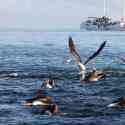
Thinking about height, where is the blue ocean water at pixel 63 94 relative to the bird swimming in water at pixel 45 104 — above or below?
below

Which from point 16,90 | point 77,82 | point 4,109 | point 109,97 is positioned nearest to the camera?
point 4,109

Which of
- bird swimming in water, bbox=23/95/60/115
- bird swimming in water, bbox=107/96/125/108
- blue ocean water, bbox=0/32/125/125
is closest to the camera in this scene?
blue ocean water, bbox=0/32/125/125

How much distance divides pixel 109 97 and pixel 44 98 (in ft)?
28.7

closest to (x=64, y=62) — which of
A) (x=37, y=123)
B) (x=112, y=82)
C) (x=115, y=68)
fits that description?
(x=115, y=68)

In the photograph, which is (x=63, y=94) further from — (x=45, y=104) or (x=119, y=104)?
(x=45, y=104)

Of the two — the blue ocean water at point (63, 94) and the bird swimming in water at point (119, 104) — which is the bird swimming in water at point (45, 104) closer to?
the blue ocean water at point (63, 94)

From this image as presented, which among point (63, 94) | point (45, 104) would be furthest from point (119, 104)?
point (63, 94)

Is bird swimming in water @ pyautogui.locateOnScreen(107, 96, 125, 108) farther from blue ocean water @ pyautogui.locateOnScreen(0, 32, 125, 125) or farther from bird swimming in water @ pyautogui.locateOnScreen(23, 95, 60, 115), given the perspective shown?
bird swimming in water @ pyautogui.locateOnScreen(23, 95, 60, 115)

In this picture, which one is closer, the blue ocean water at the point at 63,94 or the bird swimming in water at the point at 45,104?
the blue ocean water at the point at 63,94

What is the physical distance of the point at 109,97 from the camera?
181 ft

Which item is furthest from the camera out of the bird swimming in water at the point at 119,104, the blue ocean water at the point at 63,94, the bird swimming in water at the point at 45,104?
the bird swimming in water at the point at 119,104

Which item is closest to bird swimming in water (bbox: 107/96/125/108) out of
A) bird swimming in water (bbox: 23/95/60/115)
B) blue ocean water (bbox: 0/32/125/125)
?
blue ocean water (bbox: 0/32/125/125)

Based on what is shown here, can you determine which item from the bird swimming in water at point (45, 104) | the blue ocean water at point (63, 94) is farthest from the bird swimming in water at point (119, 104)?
the bird swimming in water at point (45, 104)

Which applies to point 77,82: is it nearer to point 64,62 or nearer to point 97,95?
point 97,95
